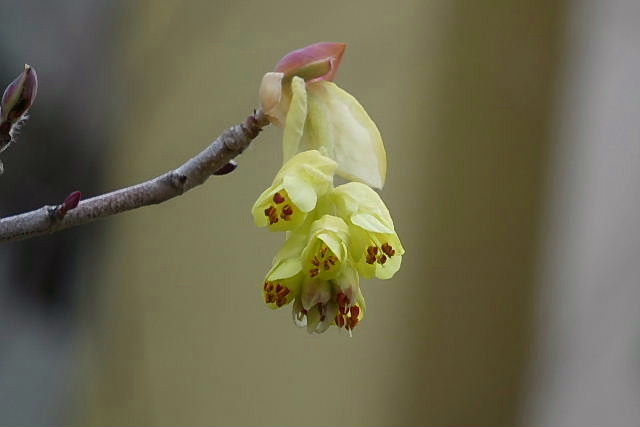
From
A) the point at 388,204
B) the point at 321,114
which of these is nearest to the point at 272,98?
the point at 321,114

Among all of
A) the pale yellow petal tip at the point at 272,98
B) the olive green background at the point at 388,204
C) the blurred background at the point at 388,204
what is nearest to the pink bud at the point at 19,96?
the pale yellow petal tip at the point at 272,98

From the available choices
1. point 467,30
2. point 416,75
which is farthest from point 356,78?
point 467,30

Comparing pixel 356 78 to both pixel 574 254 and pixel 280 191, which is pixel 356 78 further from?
pixel 280 191

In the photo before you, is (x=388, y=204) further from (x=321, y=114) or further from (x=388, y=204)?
(x=321, y=114)

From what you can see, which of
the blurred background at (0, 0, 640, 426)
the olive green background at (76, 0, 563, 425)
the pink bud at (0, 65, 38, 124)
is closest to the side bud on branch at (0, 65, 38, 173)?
the pink bud at (0, 65, 38, 124)

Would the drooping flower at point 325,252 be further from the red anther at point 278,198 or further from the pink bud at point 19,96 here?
the pink bud at point 19,96

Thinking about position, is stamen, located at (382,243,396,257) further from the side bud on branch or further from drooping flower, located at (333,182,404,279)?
the side bud on branch
